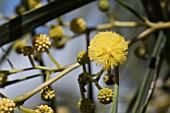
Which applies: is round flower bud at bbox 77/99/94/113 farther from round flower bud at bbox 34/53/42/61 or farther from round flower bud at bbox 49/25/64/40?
round flower bud at bbox 49/25/64/40

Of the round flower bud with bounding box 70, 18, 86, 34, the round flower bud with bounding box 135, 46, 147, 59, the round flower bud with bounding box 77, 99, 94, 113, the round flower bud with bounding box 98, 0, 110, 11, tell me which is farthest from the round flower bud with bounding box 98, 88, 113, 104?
the round flower bud with bounding box 135, 46, 147, 59

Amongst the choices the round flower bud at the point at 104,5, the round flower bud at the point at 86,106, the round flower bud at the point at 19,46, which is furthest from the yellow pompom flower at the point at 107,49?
the round flower bud at the point at 19,46

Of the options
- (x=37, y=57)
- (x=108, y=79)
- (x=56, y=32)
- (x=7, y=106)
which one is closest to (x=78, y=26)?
(x=56, y=32)

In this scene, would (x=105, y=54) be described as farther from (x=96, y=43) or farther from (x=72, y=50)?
(x=72, y=50)

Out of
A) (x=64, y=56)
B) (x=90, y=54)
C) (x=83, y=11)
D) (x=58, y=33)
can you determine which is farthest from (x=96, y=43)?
(x=83, y=11)

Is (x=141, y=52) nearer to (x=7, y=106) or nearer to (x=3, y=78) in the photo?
(x=3, y=78)
